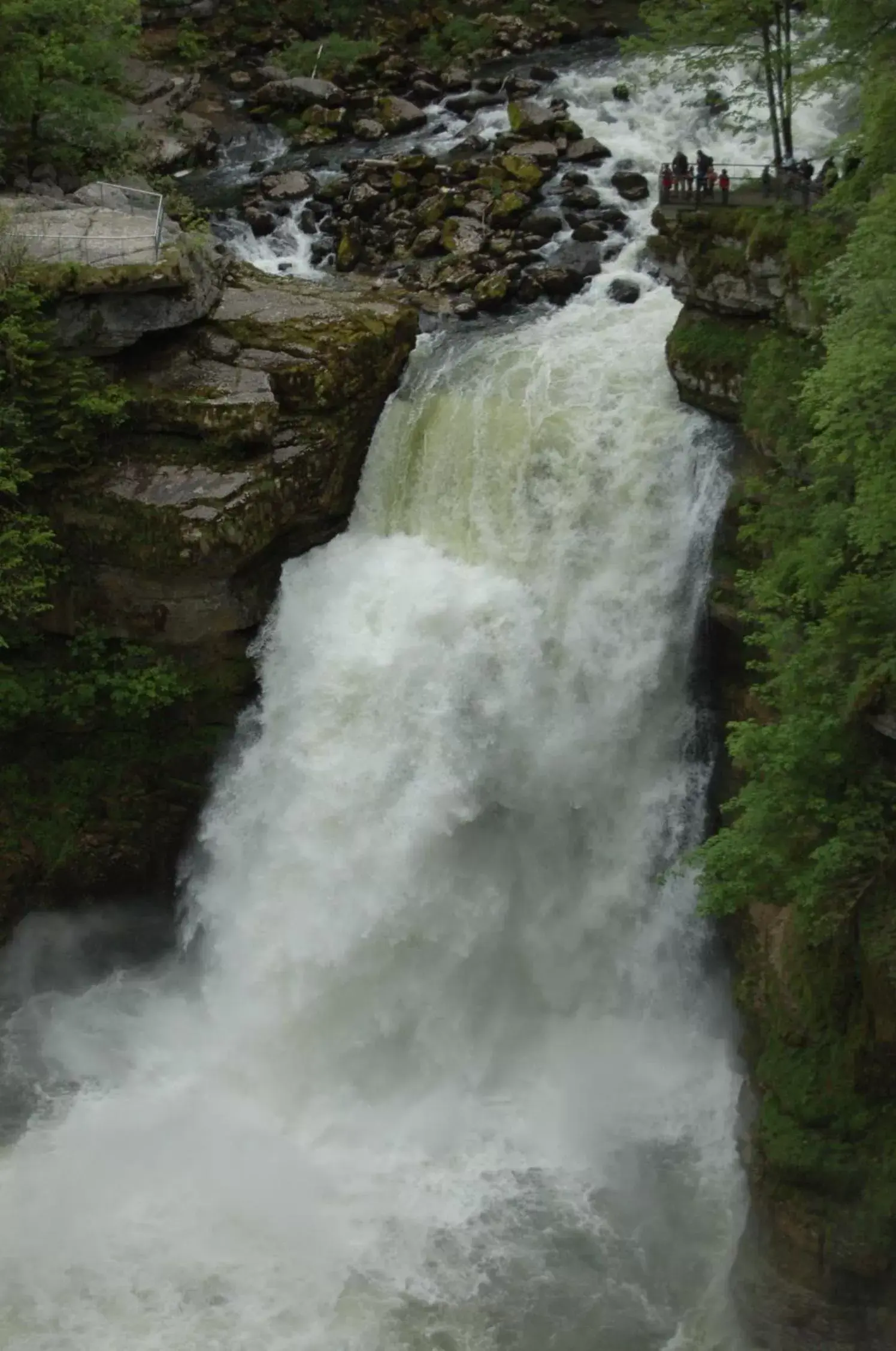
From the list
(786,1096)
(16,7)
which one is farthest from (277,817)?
(16,7)

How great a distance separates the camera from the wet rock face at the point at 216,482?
1805cm

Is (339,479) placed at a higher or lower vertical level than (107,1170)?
higher

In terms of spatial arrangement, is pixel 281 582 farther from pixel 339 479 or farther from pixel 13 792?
pixel 13 792

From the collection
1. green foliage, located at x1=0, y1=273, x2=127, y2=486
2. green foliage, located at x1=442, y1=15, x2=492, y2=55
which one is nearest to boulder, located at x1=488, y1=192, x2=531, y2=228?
green foliage, located at x1=0, y1=273, x2=127, y2=486

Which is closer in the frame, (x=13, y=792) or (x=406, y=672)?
(x=406, y=672)

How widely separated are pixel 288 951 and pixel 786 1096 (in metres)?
6.94

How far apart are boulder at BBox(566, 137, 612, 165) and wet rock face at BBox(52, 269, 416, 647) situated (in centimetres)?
999

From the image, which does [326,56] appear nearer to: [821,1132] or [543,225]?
[543,225]

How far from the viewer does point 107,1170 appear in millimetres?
15992

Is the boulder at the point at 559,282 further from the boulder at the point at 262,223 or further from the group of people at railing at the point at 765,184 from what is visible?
the boulder at the point at 262,223

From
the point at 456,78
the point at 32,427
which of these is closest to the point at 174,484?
the point at 32,427

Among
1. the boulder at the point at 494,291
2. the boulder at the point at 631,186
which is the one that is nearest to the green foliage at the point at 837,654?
the boulder at the point at 494,291

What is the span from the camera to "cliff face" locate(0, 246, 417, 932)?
18.2m

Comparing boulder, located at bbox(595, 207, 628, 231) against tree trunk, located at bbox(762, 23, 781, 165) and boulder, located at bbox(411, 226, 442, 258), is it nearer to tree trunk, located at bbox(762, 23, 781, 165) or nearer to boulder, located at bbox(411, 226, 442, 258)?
boulder, located at bbox(411, 226, 442, 258)
